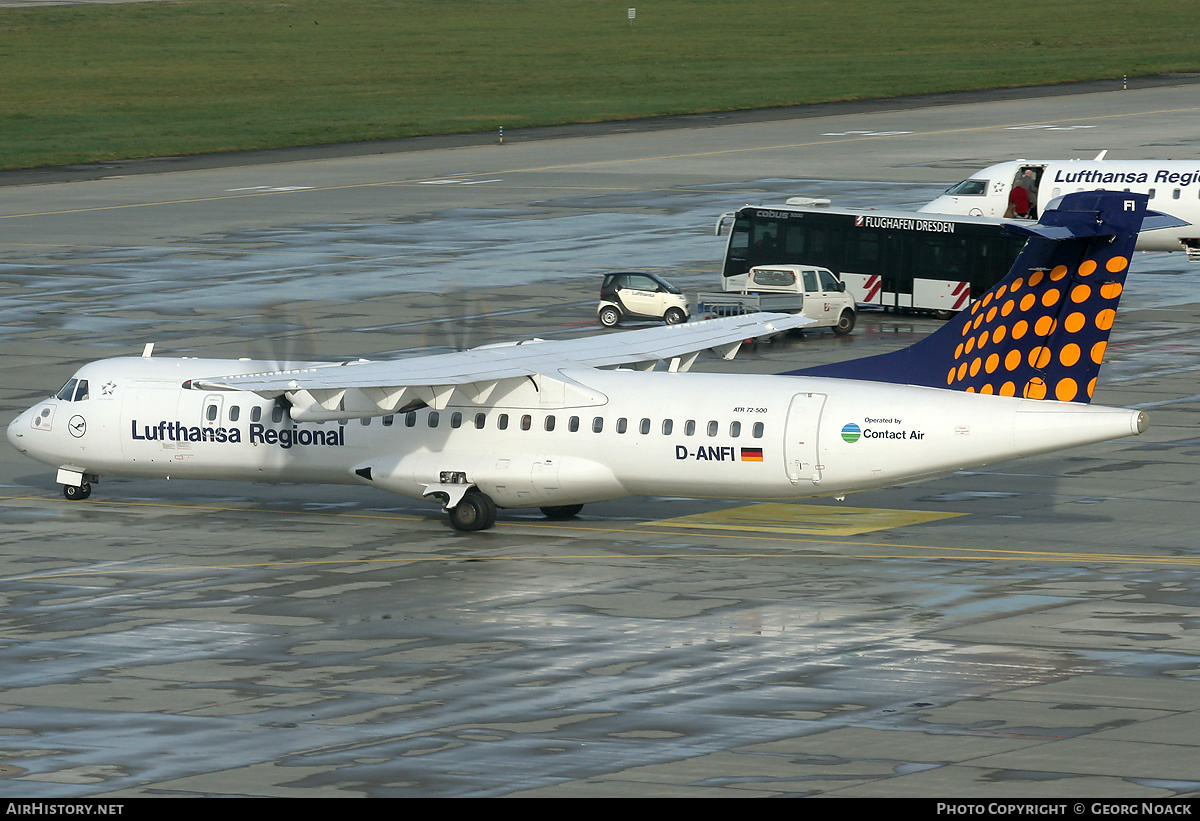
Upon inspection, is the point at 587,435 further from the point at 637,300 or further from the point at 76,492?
the point at 637,300

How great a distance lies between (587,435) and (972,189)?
44415mm

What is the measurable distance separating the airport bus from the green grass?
51.5 meters

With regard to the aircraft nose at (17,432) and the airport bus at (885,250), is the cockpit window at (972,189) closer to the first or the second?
the airport bus at (885,250)

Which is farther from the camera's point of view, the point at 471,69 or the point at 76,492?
the point at 471,69

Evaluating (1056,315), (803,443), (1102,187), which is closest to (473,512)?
(803,443)

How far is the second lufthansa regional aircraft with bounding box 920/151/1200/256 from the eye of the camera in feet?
260

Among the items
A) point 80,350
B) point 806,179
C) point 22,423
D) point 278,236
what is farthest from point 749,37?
point 22,423

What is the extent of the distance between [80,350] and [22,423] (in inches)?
691

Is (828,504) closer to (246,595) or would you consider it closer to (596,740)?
(246,595)

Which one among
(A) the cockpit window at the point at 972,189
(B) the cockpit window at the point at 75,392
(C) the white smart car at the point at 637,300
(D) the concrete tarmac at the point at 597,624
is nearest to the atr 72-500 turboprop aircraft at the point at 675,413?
(D) the concrete tarmac at the point at 597,624

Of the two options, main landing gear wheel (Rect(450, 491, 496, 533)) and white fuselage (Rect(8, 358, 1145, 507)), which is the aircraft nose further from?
main landing gear wheel (Rect(450, 491, 496, 533))

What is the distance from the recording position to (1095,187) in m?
79.8

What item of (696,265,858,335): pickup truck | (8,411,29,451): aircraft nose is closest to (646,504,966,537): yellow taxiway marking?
(8,411,29,451): aircraft nose

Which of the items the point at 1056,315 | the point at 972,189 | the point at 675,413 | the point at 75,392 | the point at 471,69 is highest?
the point at 471,69
